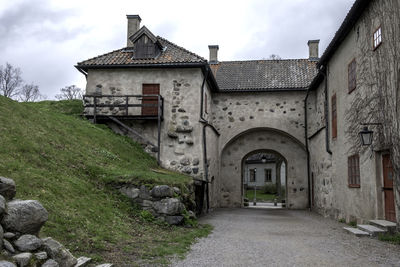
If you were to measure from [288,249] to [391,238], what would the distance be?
2.64m

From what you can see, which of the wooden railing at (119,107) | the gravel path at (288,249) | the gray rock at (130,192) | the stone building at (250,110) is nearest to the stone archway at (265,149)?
the stone building at (250,110)

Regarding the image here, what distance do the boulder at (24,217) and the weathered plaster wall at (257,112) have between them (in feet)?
49.1

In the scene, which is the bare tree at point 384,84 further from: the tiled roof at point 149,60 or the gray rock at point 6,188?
the gray rock at point 6,188

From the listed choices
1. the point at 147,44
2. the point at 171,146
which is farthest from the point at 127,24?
the point at 171,146

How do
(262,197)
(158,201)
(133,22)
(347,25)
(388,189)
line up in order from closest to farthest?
(388,189), (158,201), (347,25), (133,22), (262,197)

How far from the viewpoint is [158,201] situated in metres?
9.71

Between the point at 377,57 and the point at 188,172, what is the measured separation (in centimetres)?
795

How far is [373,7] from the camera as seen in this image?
33.1 feet

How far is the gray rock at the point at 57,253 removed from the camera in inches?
185

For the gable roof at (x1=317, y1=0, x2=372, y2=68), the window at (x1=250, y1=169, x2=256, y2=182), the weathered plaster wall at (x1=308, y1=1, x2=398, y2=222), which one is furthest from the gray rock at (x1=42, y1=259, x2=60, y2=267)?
the window at (x1=250, y1=169, x2=256, y2=182)

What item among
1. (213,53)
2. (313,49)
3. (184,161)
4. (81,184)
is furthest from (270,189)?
(81,184)

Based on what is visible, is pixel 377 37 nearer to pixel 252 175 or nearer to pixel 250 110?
pixel 250 110

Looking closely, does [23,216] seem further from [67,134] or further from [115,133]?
[115,133]

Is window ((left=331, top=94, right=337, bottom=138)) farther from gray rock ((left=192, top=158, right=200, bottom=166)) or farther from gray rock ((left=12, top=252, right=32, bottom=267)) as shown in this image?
gray rock ((left=12, top=252, right=32, bottom=267))
